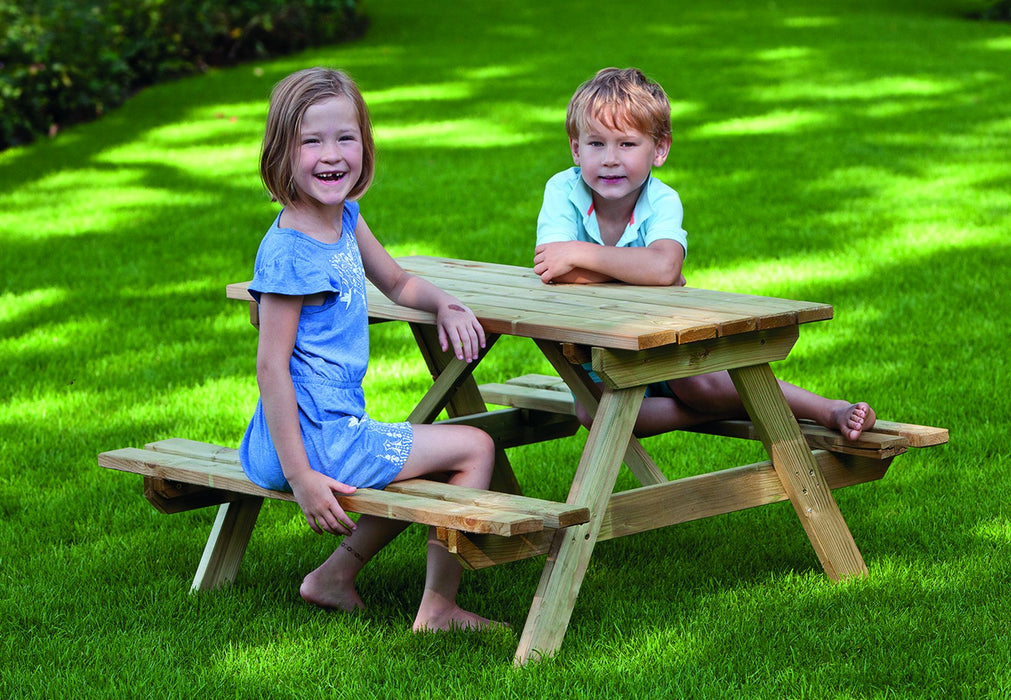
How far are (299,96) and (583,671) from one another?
1616mm

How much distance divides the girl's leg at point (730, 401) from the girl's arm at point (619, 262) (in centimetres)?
32

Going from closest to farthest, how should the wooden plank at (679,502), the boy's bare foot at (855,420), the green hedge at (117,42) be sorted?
the wooden plank at (679,502)
the boy's bare foot at (855,420)
the green hedge at (117,42)

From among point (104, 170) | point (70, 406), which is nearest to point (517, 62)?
point (104, 170)

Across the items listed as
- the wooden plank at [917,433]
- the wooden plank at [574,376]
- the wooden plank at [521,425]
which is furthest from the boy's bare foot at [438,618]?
the wooden plank at [917,433]

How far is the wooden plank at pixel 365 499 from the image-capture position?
310cm

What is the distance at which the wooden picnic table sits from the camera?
3.40 m

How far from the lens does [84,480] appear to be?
502cm

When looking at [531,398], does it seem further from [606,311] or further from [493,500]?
[493,500]

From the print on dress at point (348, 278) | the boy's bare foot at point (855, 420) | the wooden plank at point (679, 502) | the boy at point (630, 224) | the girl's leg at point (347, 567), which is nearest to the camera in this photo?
the wooden plank at point (679, 502)

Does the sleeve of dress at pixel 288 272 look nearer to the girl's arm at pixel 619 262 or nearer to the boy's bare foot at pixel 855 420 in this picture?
the girl's arm at pixel 619 262

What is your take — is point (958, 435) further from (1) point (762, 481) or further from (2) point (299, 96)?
(2) point (299, 96)

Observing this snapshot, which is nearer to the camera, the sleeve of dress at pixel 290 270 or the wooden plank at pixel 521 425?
the sleeve of dress at pixel 290 270

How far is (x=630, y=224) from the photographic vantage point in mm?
4207

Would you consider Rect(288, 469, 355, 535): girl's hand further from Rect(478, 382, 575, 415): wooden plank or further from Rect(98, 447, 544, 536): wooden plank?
Rect(478, 382, 575, 415): wooden plank
